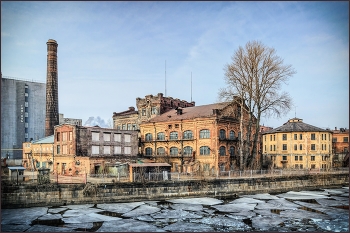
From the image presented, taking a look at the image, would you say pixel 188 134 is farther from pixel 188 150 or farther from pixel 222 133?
pixel 222 133

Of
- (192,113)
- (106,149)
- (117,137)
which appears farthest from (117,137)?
(192,113)

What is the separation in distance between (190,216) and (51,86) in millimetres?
39917

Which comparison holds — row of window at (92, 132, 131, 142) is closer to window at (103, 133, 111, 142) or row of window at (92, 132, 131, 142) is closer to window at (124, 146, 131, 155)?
window at (103, 133, 111, 142)

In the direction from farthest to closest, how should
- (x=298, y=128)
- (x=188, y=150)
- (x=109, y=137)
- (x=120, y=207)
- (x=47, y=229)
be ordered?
(x=298, y=128) → (x=188, y=150) → (x=109, y=137) → (x=120, y=207) → (x=47, y=229)

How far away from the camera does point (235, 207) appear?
2322cm

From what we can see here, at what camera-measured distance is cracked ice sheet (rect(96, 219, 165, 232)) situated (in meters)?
17.1

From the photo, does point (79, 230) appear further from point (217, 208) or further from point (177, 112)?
point (177, 112)

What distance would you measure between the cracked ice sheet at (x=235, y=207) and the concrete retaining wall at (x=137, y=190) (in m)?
4.29

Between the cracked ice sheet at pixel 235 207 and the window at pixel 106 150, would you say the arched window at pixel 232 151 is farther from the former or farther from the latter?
the window at pixel 106 150

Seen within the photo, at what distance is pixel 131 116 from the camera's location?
52.4 m

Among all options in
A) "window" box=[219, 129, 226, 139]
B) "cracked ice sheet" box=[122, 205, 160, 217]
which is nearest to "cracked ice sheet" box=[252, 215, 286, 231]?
"cracked ice sheet" box=[122, 205, 160, 217]

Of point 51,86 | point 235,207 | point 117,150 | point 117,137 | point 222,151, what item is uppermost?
point 51,86

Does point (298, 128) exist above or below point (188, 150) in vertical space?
above

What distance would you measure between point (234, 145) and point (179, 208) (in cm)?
1760
